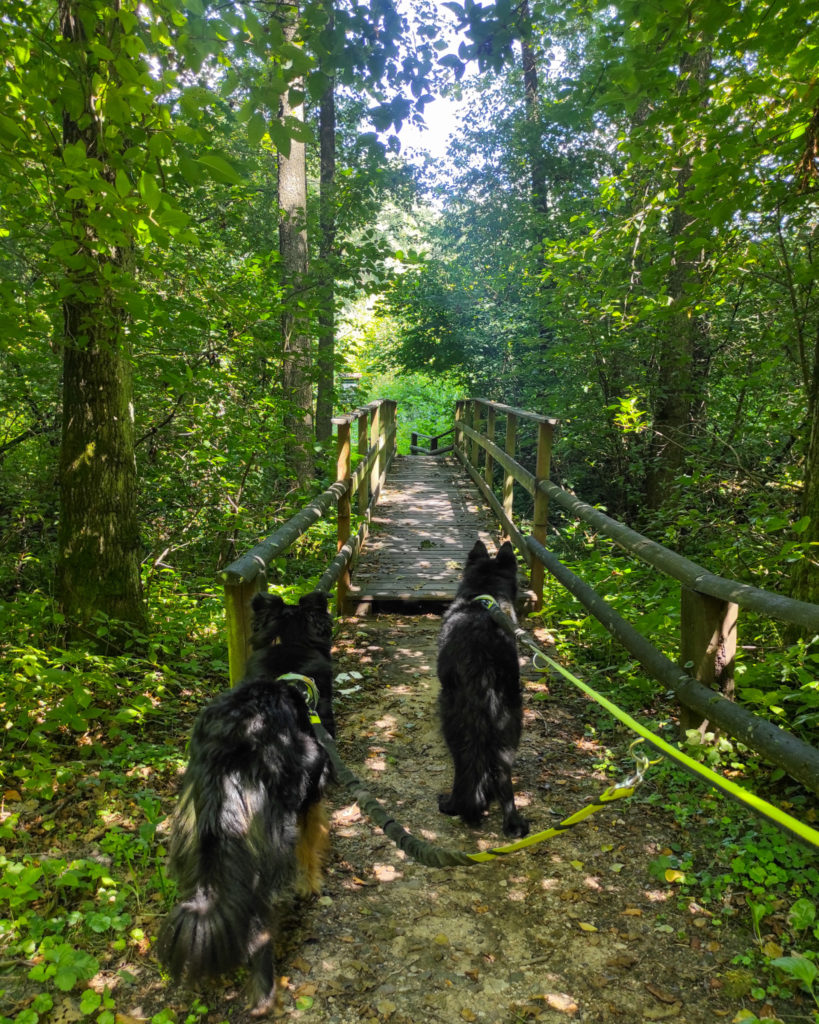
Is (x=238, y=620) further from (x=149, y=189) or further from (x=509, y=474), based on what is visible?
(x=509, y=474)

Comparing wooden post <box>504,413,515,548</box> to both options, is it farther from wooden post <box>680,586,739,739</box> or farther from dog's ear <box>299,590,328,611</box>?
wooden post <box>680,586,739,739</box>

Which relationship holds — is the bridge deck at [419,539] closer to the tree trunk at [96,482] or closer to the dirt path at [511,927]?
the tree trunk at [96,482]

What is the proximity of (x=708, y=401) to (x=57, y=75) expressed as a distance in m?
7.24

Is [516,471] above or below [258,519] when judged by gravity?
above

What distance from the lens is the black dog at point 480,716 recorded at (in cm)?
266

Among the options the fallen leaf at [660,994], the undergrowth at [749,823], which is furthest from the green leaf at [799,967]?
the fallen leaf at [660,994]

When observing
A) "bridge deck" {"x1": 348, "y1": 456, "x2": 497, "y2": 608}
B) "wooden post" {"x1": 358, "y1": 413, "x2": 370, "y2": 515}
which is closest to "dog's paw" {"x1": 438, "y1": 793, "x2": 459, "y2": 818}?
"bridge deck" {"x1": 348, "y1": 456, "x2": 497, "y2": 608}

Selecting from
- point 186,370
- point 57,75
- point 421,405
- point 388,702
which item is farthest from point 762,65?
point 421,405

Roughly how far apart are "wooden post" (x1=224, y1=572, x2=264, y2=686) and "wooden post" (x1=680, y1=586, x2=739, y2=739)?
1.84 meters

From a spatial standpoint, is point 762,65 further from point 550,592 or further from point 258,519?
point 258,519

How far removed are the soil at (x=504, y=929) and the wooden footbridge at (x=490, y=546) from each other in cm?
68

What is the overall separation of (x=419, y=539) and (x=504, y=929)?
5.27 m

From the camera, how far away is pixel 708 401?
742cm

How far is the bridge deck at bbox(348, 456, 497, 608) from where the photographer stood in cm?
553
